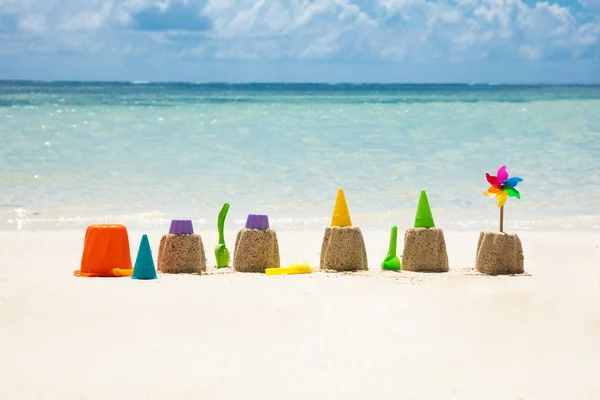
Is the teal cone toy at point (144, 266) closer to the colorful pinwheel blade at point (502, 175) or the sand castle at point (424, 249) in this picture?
the sand castle at point (424, 249)

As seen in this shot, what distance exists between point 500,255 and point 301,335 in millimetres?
2222

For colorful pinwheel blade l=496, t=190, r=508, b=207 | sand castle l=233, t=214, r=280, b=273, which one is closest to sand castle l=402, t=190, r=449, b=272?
colorful pinwheel blade l=496, t=190, r=508, b=207

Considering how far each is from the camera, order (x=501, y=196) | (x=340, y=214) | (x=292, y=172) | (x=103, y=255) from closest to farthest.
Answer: (x=103, y=255), (x=340, y=214), (x=501, y=196), (x=292, y=172)

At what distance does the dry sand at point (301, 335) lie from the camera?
4621 mm

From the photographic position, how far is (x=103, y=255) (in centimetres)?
696

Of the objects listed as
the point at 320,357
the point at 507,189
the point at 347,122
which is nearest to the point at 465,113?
the point at 347,122

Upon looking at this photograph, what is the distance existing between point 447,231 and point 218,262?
11.5 feet

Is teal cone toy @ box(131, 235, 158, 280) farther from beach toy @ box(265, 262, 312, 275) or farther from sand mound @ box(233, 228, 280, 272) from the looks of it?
beach toy @ box(265, 262, 312, 275)

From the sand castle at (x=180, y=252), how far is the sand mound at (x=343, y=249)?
0.91m

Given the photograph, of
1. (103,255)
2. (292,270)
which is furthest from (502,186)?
(103,255)

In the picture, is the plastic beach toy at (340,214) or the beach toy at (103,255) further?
the plastic beach toy at (340,214)

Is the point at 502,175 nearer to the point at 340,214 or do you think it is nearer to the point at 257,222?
the point at 340,214

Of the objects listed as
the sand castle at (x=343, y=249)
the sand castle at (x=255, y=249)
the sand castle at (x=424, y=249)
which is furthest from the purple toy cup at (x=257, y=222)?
the sand castle at (x=424, y=249)

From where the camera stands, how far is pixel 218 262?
7.32 meters
